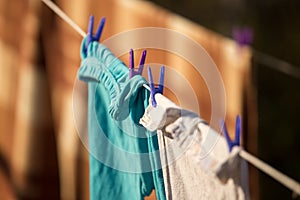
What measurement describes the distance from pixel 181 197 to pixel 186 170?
0.05 metres

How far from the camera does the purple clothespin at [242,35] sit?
1253 millimetres

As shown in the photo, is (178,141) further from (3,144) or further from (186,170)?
(3,144)

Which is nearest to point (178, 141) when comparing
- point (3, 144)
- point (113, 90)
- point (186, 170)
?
point (186, 170)

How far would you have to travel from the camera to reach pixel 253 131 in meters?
1.35

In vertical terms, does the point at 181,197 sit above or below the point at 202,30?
below

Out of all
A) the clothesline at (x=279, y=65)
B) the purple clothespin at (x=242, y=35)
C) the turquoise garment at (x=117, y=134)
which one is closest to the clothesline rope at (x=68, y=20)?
the turquoise garment at (x=117, y=134)

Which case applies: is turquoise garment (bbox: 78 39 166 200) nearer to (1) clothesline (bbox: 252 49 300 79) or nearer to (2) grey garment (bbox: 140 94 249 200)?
(2) grey garment (bbox: 140 94 249 200)

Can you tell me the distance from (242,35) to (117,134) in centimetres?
60

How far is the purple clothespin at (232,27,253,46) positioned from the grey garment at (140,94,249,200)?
592 millimetres

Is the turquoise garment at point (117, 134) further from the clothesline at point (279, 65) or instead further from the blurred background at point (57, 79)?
the clothesline at point (279, 65)

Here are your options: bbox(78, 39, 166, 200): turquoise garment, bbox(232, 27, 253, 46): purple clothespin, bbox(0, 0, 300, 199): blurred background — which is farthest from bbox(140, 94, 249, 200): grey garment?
bbox(232, 27, 253, 46): purple clothespin

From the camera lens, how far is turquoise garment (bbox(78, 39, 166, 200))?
73cm

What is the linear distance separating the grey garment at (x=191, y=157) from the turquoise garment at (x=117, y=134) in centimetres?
3

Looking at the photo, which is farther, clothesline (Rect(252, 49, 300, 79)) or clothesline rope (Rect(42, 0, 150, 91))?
clothesline (Rect(252, 49, 300, 79))
